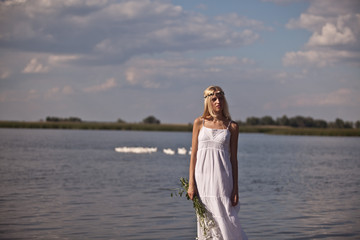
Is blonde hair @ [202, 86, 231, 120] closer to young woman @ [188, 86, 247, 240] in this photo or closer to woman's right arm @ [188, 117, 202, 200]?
young woman @ [188, 86, 247, 240]

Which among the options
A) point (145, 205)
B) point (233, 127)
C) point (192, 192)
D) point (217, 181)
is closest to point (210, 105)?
point (233, 127)

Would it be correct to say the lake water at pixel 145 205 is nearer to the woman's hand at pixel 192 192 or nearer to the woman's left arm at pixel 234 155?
the woman's hand at pixel 192 192

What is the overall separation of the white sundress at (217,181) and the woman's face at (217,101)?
1.02 ft

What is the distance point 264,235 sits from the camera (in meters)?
11.6

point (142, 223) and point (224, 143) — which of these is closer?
point (224, 143)

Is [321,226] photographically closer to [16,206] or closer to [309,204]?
[309,204]

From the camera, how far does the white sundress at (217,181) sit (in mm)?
6871

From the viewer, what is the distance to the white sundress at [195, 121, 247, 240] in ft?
22.5

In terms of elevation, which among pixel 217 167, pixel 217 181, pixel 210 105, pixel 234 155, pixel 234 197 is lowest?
pixel 234 197

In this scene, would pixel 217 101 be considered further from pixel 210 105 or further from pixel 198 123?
pixel 198 123

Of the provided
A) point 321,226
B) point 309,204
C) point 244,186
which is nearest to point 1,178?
point 244,186

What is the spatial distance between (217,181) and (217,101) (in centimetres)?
113

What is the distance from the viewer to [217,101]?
6895 millimetres

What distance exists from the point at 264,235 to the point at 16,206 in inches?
302
